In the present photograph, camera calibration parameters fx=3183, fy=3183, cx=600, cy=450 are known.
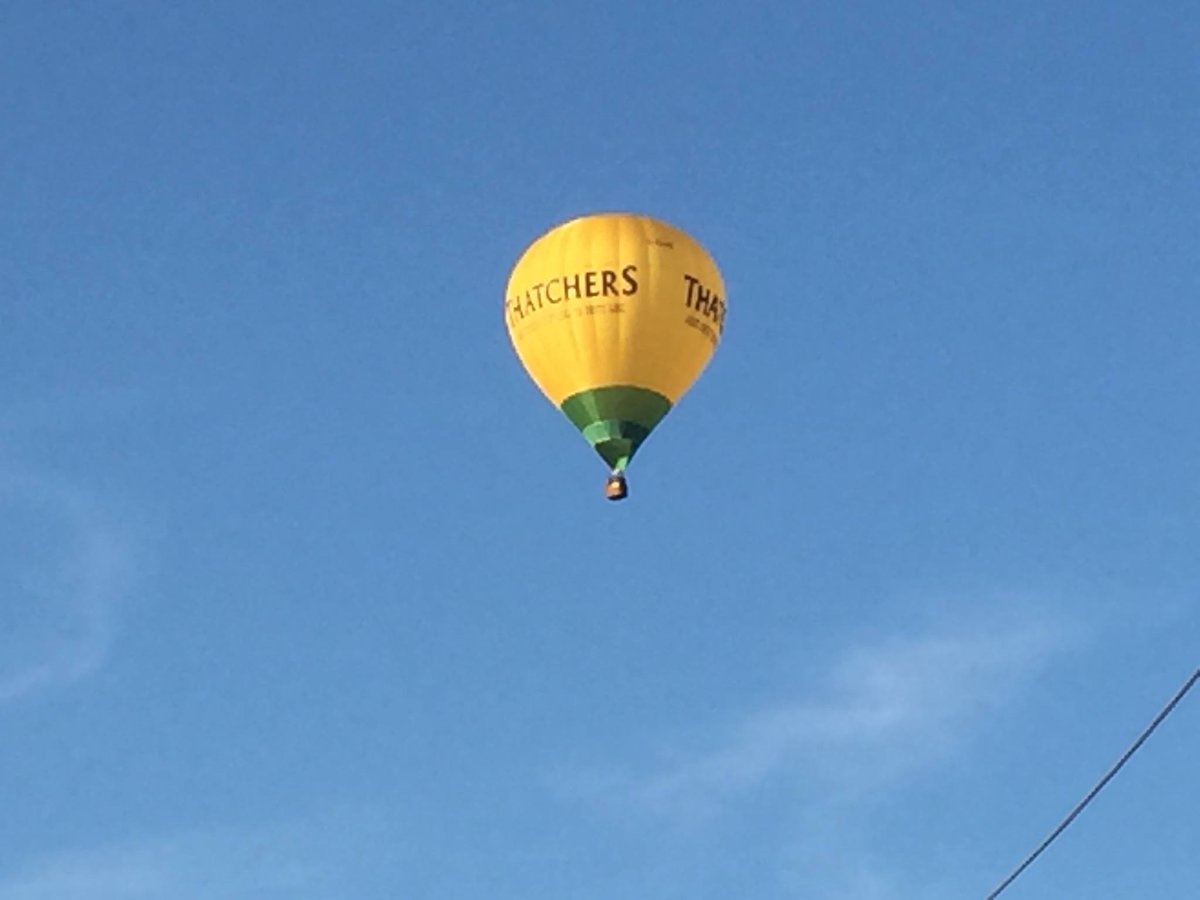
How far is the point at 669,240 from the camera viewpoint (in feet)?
216

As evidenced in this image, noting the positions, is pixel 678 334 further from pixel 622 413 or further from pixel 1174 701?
pixel 1174 701

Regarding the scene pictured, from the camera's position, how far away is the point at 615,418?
211 feet

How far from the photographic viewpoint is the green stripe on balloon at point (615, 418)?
211ft

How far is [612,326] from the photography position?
64250 millimetres

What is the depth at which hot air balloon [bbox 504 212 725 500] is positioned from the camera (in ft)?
211

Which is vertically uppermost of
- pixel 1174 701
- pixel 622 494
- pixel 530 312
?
pixel 530 312

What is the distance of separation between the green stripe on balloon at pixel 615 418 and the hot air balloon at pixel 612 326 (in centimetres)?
2

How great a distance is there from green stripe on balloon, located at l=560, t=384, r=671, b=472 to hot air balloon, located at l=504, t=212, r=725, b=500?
20 millimetres

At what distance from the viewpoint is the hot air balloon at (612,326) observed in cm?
6431

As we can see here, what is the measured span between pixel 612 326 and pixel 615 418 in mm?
1861

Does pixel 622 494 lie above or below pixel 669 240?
below

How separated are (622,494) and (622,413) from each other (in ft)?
6.59

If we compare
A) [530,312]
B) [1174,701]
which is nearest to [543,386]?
[530,312]

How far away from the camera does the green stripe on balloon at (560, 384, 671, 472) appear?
64.2 m
